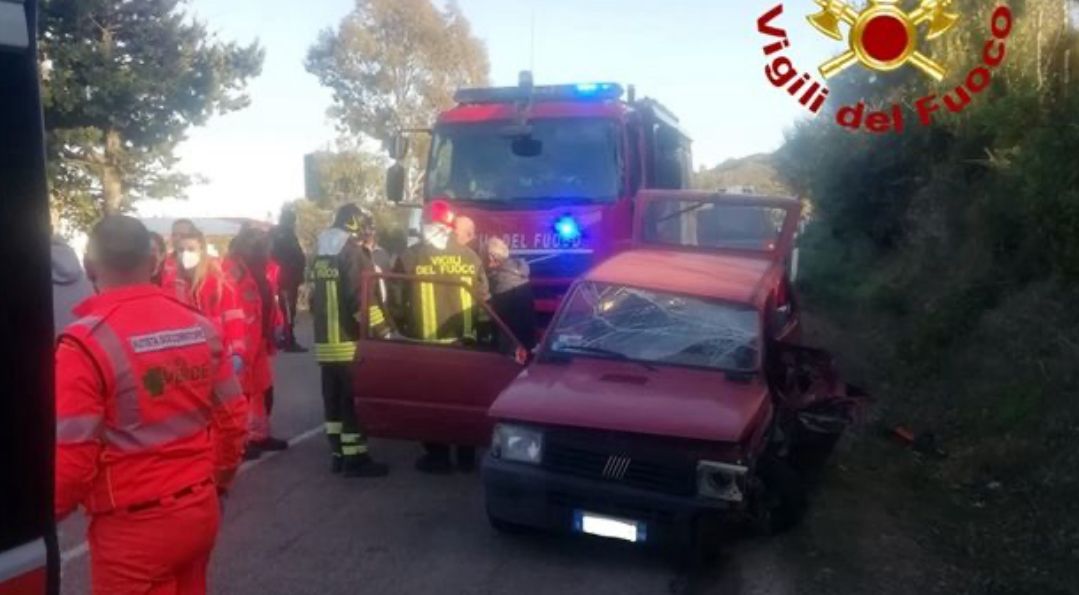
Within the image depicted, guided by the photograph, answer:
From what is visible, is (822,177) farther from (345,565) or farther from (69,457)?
(69,457)

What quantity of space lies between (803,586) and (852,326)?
48.6ft

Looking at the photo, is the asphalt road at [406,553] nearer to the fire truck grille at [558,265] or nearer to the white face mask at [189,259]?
the white face mask at [189,259]

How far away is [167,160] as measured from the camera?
24141 millimetres

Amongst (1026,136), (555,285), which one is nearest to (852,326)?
(1026,136)

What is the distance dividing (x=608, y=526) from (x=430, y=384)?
74.4 inches

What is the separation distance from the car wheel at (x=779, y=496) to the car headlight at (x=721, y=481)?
0.60 meters

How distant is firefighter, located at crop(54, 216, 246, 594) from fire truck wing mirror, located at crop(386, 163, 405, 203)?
9546 mm

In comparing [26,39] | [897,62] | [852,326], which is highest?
[897,62]

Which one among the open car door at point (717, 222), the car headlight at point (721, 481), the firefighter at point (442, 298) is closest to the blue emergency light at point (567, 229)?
the open car door at point (717, 222)

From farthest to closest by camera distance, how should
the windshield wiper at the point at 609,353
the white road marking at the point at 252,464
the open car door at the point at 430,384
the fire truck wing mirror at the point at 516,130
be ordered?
1. the fire truck wing mirror at the point at 516,130
2. the open car door at the point at 430,384
3. the windshield wiper at the point at 609,353
4. the white road marking at the point at 252,464

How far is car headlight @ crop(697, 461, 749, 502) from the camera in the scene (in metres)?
6.39

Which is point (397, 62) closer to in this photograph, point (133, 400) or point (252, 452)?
point (252, 452)

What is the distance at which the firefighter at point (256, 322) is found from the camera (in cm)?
874

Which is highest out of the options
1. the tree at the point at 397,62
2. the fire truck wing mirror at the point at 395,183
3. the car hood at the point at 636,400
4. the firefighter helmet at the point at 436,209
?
the tree at the point at 397,62
